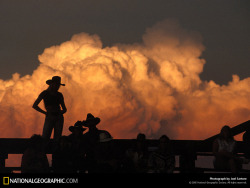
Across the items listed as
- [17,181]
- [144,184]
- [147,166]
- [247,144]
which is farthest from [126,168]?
[247,144]

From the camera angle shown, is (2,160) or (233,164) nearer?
(233,164)

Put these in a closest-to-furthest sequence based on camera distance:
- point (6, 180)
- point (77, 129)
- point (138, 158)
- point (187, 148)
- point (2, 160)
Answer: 1. point (6, 180)
2. point (138, 158)
3. point (77, 129)
4. point (2, 160)
5. point (187, 148)

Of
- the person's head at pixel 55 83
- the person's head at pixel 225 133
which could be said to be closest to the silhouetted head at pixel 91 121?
the person's head at pixel 55 83

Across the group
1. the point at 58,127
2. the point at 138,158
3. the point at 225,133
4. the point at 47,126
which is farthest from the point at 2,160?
the point at 225,133

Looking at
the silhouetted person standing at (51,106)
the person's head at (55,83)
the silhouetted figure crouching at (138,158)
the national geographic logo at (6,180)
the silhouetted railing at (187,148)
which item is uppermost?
the person's head at (55,83)

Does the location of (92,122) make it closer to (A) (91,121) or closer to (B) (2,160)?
(A) (91,121)

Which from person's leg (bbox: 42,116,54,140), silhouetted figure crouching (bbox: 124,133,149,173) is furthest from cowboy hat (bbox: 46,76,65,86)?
silhouetted figure crouching (bbox: 124,133,149,173)

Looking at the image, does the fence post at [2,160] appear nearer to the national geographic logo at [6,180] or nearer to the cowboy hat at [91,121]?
the cowboy hat at [91,121]

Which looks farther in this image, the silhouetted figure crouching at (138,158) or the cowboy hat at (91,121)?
the cowboy hat at (91,121)

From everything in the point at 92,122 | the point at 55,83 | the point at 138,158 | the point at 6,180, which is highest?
the point at 55,83

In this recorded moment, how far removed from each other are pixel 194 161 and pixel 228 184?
4372 mm

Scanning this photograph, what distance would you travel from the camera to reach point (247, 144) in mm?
13188

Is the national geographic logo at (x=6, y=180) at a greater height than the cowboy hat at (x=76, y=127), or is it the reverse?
the cowboy hat at (x=76, y=127)

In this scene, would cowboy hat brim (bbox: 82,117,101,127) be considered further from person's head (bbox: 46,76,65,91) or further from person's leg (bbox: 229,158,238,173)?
person's leg (bbox: 229,158,238,173)
